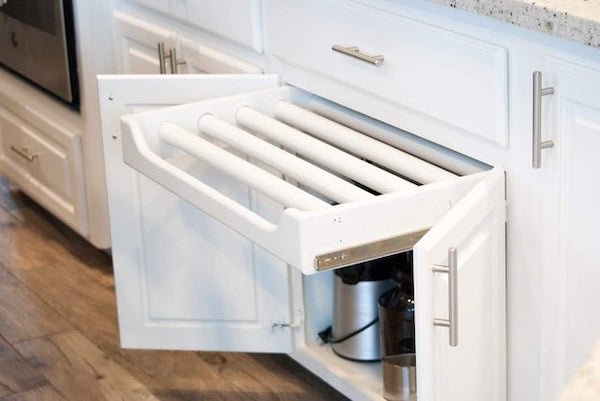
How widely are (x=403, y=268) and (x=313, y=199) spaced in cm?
52

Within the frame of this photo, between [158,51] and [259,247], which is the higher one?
[158,51]

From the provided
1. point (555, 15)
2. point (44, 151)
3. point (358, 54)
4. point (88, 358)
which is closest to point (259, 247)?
point (358, 54)

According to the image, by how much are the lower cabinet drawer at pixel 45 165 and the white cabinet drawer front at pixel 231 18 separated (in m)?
0.66

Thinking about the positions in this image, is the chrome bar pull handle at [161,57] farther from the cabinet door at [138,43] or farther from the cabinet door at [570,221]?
the cabinet door at [570,221]

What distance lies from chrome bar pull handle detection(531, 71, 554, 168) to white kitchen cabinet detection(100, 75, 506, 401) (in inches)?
3.4

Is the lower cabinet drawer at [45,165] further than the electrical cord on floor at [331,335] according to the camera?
Yes

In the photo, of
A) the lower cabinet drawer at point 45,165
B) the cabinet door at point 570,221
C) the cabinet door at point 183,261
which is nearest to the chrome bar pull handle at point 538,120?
the cabinet door at point 570,221

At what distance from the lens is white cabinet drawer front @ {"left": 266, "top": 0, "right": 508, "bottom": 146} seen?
1757 millimetres

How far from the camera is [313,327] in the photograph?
2393 millimetres

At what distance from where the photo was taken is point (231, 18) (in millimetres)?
2301

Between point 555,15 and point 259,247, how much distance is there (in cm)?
63

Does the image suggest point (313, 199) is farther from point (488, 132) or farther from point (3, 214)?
point (3, 214)

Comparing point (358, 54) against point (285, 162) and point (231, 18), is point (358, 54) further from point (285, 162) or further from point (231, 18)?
point (231, 18)

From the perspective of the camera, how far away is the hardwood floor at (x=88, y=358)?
244 centimetres
